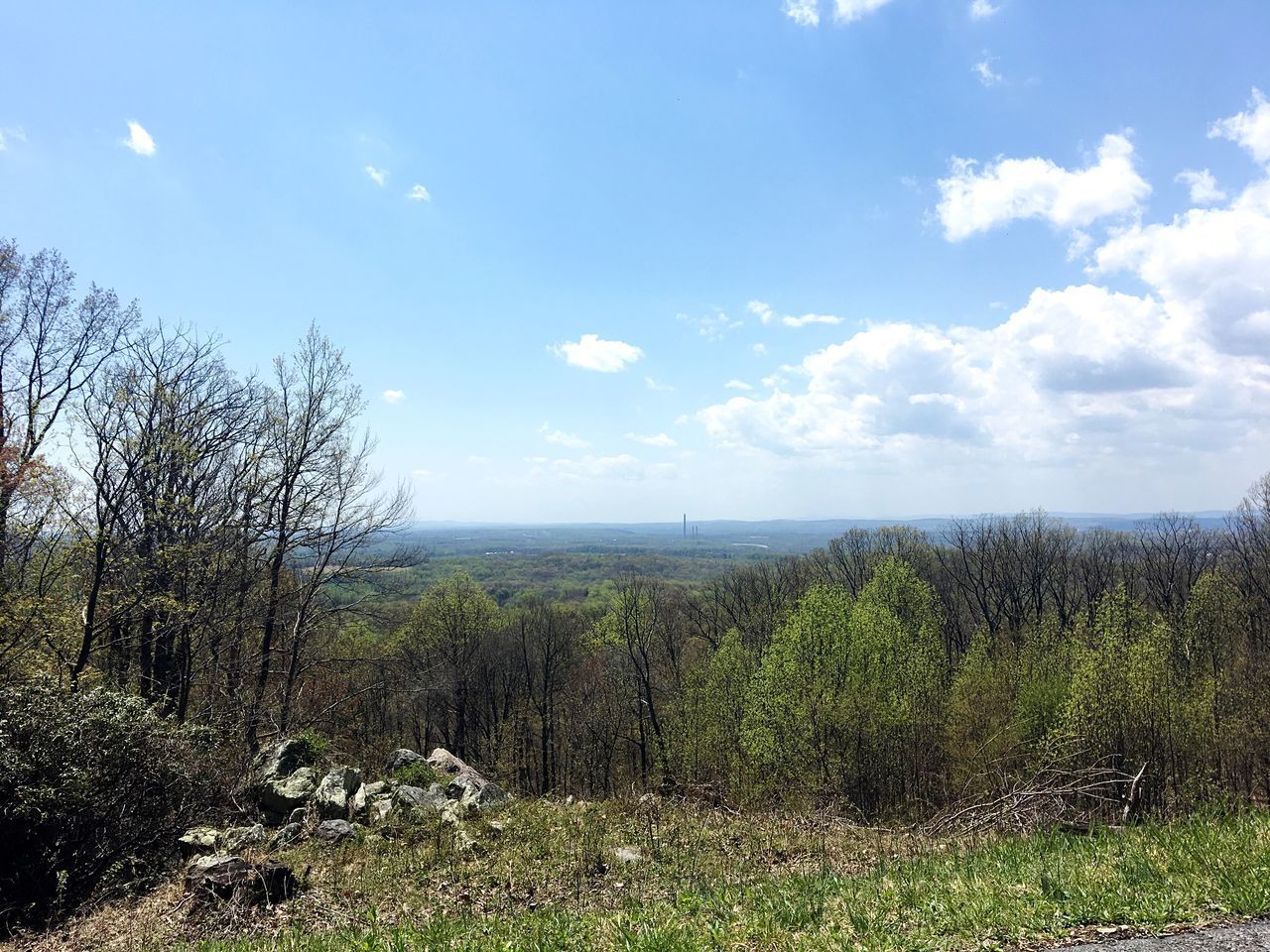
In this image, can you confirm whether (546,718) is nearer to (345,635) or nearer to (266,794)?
(345,635)

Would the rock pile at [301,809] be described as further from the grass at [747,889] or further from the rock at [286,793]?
the grass at [747,889]

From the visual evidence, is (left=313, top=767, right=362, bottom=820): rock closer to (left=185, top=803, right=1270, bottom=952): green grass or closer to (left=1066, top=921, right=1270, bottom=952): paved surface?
(left=185, top=803, right=1270, bottom=952): green grass

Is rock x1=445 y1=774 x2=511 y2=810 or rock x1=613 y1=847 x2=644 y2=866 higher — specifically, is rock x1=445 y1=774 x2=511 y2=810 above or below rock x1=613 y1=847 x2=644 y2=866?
below

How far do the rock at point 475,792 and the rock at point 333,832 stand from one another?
7.42 ft

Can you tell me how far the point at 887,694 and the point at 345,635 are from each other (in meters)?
23.7

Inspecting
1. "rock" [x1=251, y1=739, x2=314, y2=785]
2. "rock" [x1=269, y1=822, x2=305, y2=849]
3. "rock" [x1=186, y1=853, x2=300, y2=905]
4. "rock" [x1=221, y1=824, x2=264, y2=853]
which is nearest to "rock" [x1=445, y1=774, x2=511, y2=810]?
"rock" [x1=269, y1=822, x2=305, y2=849]

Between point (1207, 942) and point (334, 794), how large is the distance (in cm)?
1205

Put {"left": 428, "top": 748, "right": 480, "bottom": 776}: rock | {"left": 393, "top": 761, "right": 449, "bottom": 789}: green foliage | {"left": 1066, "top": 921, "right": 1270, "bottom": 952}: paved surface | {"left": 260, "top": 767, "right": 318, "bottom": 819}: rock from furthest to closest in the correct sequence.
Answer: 1. {"left": 428, "top": 748, "right": 480, "bottom": 776}: rock
2. {"left": 393, "top": 761, "right": 449, "bottom": 789}: green foliage
3. {"left": 260, "top": 767, "right": 318, "bottom": 819}: rock
4. {"left": 1066, "top": 921, "right": 1270, "bottom": 952}: paved surface

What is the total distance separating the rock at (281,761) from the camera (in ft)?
38.2

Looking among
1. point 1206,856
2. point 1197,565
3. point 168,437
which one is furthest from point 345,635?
point 1197,565

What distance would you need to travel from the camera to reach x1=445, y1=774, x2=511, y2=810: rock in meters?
11.5

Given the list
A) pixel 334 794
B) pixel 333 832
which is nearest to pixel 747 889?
pixel 333 832

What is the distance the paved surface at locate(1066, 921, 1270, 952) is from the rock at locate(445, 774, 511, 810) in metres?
Answer: 9.96

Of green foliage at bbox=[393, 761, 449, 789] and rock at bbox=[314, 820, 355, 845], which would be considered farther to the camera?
green foliage at bbox=[393, 761, 449, 789]
